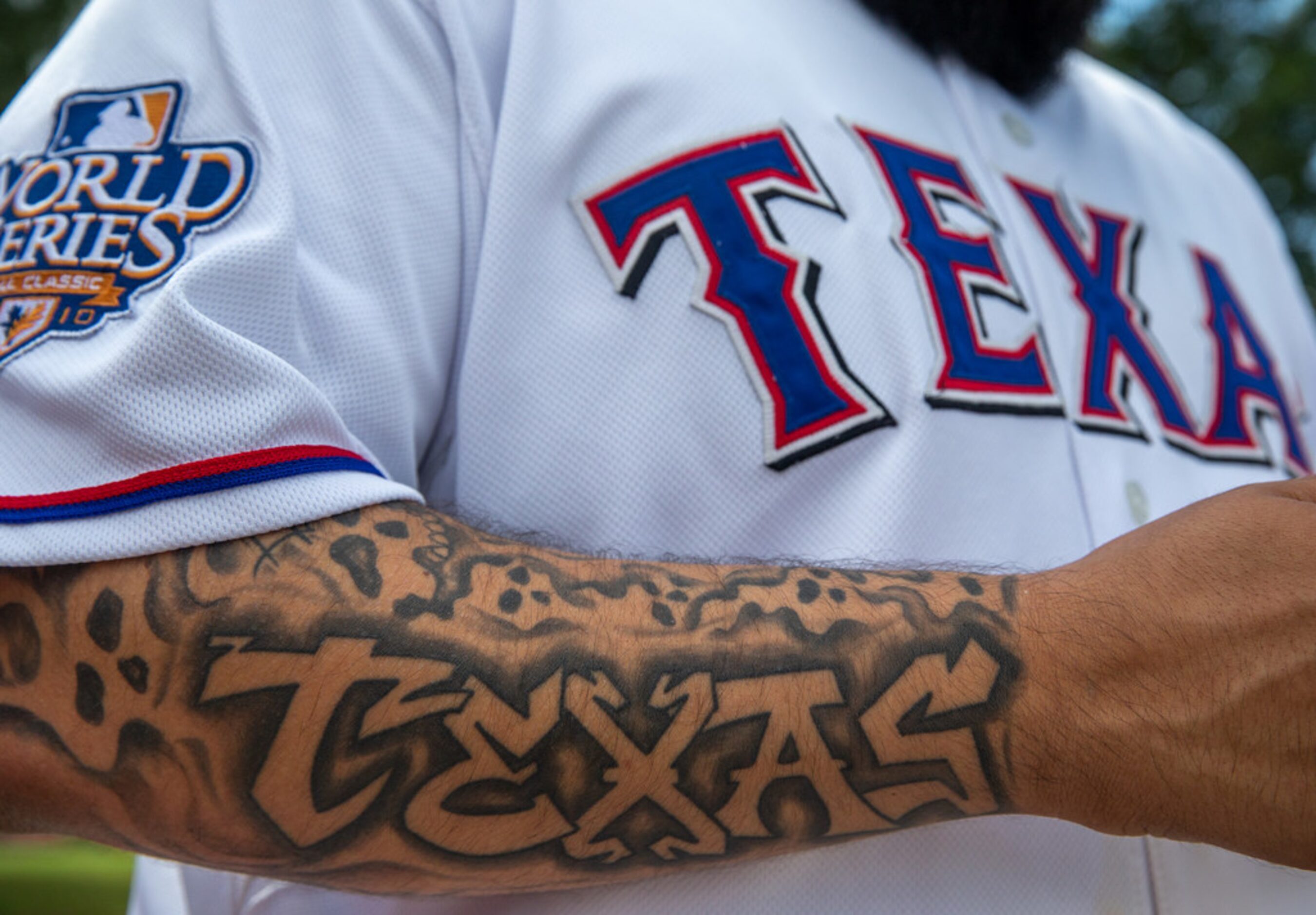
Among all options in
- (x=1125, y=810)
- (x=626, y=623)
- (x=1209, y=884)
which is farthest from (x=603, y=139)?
(x=1209, y=884)

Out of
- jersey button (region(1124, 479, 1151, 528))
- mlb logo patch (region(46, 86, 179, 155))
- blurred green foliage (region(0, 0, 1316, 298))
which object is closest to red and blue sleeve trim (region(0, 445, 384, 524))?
mlb logo patch (region(46, 86, 179, 155))

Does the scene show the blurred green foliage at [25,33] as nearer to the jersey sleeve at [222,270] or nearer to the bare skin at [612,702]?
the jersey sleeve at [222,270]

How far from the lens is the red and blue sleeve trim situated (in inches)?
31.1

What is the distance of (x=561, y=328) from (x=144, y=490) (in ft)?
1.32

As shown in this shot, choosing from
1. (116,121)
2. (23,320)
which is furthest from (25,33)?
(23,320)

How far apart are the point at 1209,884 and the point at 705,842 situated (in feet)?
1.64

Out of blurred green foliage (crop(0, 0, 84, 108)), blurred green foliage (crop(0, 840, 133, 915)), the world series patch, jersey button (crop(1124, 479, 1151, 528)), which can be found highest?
blurred green foliage (crop(0, 0, 84, 108))

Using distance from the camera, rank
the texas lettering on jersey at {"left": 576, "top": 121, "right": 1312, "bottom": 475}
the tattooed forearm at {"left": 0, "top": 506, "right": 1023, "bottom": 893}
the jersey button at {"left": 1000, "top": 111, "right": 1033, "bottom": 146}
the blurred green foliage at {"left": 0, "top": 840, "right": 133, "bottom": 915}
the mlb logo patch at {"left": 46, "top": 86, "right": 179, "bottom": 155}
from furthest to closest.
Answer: the blurred green foliage at {"left": 0, "top": 840, "right": 133, "bottom": 915}
the jersey button at {"left": 1000, "top": 111, "right": 1033, "bottom": 146}
the texas lettering on jersey at {"left": 576, "top": 121, "right": 1312, "bottom": 475}
the mlb logo patch at {"left": 46, "top": 86, "right": 179, "bottom": 155}
the tattooed forearm at {"left": 0, "top": 506, "right": 1023, "bottom": 893}

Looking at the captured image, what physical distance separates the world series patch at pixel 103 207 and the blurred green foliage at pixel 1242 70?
10.2 metres

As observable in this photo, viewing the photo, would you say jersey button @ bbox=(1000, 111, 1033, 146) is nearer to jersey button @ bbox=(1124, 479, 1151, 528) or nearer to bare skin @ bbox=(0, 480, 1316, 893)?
jersey button @ bbox=(1124, 479, 1151, 528)

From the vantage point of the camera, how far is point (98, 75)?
38.0 inches

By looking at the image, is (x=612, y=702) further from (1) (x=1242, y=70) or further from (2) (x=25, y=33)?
(1) (x=1242, y=70)

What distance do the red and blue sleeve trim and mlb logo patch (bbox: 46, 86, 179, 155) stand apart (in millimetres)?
302

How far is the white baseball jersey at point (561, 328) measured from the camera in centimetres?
83
